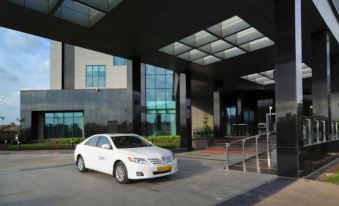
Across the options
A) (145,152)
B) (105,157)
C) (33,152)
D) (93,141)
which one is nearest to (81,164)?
(93,141)

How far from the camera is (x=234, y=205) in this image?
23.7 feet

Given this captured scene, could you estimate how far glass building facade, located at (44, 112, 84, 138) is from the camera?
4903 centimetres

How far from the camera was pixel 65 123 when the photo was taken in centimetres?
4919

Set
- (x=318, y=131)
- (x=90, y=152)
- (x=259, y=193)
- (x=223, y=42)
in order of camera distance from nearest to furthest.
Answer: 1. (x=259, y=193)
2. (x=90, y=152)
3. (x=318, y=131)
4. (x=223, y=42)

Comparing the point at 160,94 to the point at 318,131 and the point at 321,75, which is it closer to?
the point at 321,75

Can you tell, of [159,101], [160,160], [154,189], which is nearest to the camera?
[154,189]

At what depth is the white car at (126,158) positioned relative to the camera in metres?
9.72

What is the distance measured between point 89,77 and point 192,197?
152ft

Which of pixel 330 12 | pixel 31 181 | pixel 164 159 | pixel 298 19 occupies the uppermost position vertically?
pixel 330 12

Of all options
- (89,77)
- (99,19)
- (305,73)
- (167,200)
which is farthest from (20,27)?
(89,77)

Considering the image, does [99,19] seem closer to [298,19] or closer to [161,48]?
[161,48]

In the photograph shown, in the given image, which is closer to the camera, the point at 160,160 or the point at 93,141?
the point at 160,160

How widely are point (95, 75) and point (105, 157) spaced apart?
Answer: 139 ft

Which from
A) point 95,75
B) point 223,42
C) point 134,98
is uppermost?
point 95,75
